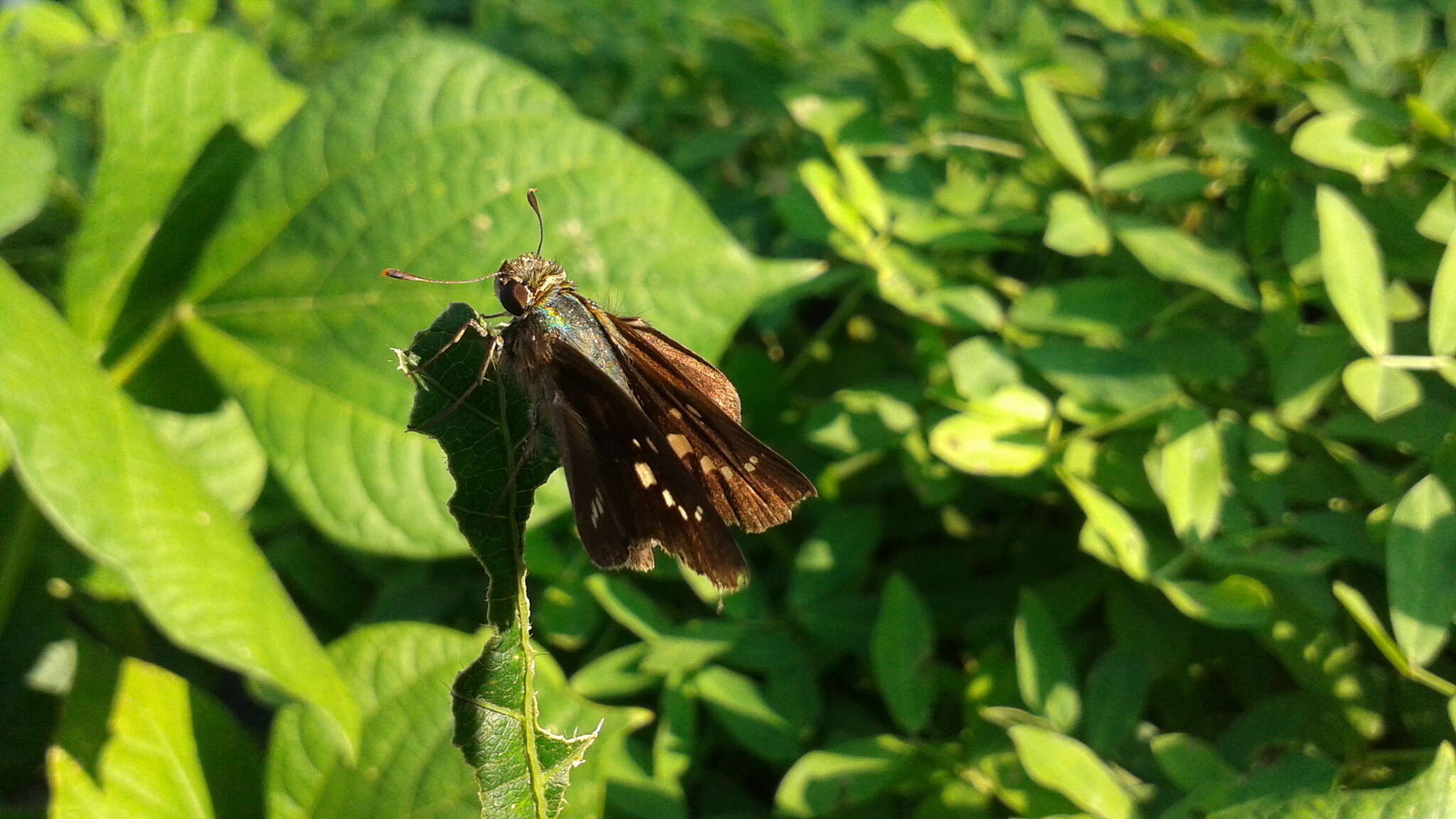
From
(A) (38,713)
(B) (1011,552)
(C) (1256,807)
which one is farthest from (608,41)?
(C) (1256,807)

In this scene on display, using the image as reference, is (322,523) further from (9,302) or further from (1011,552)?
(1011,552)

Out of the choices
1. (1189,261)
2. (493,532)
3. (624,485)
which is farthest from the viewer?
(1189,261)

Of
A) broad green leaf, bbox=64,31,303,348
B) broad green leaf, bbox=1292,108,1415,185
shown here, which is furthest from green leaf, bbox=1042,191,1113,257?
broad green leaf, bbox=64,31,303,348

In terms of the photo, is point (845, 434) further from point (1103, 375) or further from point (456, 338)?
point (456, 338)

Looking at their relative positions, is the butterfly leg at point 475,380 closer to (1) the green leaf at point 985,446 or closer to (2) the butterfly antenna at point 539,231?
(2) the butterfly antenna at point 539,231

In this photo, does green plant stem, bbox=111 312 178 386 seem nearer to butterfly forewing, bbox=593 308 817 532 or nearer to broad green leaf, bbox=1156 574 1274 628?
butterfly forewing, bbox=593 308 817 532

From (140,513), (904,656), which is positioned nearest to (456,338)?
(140,513)
